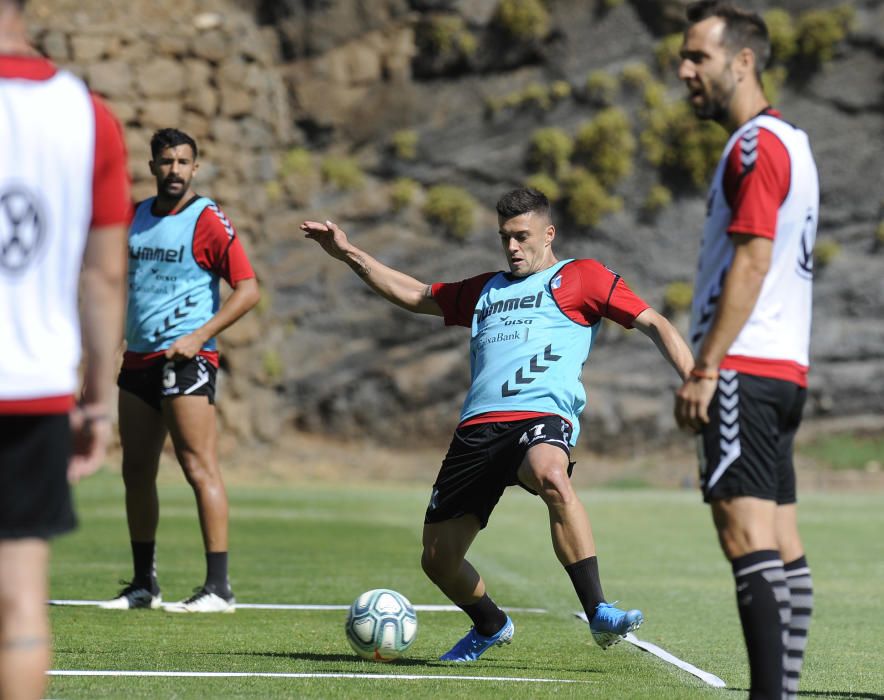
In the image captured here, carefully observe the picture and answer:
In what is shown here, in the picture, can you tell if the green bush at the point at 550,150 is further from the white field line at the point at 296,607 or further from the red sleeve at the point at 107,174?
the red sleeve at the point at 107,174

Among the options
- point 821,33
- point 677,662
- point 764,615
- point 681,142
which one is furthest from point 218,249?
point 821,33

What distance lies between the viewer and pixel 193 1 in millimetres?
29328

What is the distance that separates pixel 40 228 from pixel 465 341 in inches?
1078

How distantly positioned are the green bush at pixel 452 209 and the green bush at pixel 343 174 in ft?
5.42

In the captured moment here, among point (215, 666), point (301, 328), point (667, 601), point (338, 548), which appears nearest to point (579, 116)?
point (301, 328)

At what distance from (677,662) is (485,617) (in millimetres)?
861

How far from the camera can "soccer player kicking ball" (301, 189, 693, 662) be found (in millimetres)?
6129

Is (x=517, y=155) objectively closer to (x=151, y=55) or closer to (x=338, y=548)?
(x=151, y=55)

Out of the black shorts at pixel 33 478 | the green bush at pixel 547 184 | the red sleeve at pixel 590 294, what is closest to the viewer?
the black shorts at pixel 33 478

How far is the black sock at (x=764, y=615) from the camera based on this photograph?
4.13 m

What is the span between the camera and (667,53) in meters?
31.6

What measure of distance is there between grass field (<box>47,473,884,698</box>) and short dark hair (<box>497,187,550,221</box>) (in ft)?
6.60

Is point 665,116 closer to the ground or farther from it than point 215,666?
farther from it

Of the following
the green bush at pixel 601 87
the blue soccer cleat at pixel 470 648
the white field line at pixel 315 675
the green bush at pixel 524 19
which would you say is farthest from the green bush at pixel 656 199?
the white field line at pixel 315 675
